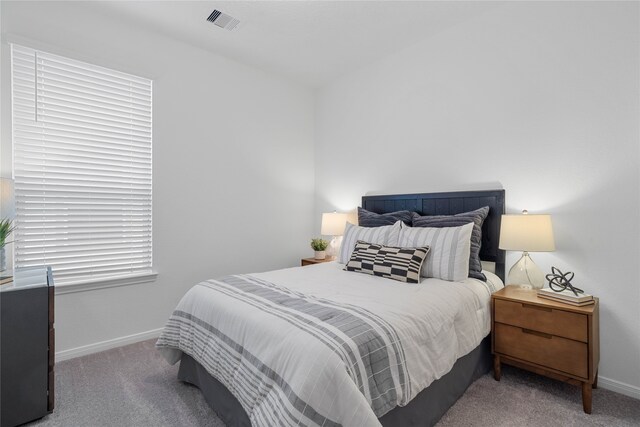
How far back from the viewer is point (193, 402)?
189 centimetres

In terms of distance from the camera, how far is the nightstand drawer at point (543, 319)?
5.92 feet

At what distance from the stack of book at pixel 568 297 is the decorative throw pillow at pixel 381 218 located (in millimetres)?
1190

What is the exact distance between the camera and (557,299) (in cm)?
196

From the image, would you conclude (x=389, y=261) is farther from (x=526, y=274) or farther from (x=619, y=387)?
(x=619, y=387)

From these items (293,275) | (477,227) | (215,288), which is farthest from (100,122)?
(477,227)

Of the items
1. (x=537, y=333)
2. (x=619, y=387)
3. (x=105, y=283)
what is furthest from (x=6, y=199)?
(x=619, y=387)

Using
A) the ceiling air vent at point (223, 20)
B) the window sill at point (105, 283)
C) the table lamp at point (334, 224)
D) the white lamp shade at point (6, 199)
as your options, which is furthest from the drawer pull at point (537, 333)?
the white lamp shade at point (6, 199)

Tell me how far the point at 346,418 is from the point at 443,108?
2736mm

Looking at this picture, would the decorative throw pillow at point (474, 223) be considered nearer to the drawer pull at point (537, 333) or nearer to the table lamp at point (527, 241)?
the table lamp at point (527, 241)

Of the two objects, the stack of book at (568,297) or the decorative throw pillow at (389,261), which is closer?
the stack of book at (568,297)

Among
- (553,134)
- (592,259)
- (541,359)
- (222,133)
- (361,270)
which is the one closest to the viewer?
(541,359)

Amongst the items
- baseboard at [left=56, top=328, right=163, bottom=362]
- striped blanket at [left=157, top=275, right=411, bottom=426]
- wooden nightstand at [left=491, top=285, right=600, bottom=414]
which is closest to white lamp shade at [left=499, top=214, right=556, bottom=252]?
wooden nightstand at [left=491, top=285, right=600, bottom=414]

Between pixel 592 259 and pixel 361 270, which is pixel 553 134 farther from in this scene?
pixel 361 270

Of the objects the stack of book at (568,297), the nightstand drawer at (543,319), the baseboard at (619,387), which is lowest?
the baseboard at (619,387)
